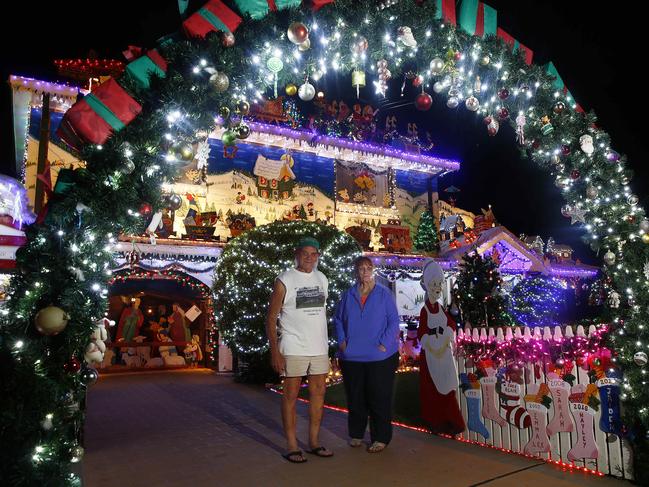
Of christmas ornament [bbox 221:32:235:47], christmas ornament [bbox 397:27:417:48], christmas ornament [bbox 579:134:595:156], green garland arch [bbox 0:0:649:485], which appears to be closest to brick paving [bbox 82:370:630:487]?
green garland arch [bbox 0:0:649:485]

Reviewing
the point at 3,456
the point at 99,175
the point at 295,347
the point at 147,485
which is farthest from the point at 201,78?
the point at 147,485

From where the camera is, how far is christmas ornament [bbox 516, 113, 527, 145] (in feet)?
17.4

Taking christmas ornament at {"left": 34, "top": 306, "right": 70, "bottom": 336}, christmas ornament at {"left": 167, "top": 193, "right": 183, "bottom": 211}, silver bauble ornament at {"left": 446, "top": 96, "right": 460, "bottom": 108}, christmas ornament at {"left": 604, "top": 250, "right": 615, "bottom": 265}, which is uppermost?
silver bauble ornament at {"left": 446, "top": 96, "right": 460, "bottom": 108}

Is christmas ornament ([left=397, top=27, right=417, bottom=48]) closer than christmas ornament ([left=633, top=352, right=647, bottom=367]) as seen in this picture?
No

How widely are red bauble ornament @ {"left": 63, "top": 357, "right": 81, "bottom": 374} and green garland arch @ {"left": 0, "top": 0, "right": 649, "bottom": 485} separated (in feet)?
0.09

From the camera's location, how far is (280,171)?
47.5 feet

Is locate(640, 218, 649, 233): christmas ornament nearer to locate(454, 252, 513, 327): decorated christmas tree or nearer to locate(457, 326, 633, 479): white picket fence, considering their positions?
locate(457, 326, 633, 479): white picket fence

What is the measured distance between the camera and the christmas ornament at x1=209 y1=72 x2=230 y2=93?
343 cm

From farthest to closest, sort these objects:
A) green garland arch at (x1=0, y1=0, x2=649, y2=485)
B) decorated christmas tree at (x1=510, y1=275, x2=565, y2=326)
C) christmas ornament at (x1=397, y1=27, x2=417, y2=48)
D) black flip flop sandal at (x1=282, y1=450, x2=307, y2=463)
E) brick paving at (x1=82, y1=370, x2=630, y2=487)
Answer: decorated christmas tree at (x1=510, y1=275, x2=565, y2=326) < christmas ornament at (x1=397, y1=27, x2=417, y2=48) < black flip flop sandal at (x1=282, y1=450, x2=307, y2=463) < brick paving at (x1=82, y1=370, x2=630, y2=487) < green garland arch at (x1=0, y1=0, x2=649, y2=485)

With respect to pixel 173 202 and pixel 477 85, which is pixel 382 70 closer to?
pixel 477 85

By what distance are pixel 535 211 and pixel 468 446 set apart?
2416 centimetres

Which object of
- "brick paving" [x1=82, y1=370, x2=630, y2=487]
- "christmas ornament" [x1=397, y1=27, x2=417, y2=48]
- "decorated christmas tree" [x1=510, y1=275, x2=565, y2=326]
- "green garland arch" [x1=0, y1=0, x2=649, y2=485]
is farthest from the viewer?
"decorated christmas tree" [x1=510, y1=275, x2=565, y2=326]

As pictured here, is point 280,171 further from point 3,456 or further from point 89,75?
point 3,456

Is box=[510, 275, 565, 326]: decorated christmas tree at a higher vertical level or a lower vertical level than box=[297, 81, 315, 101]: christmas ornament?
lower
